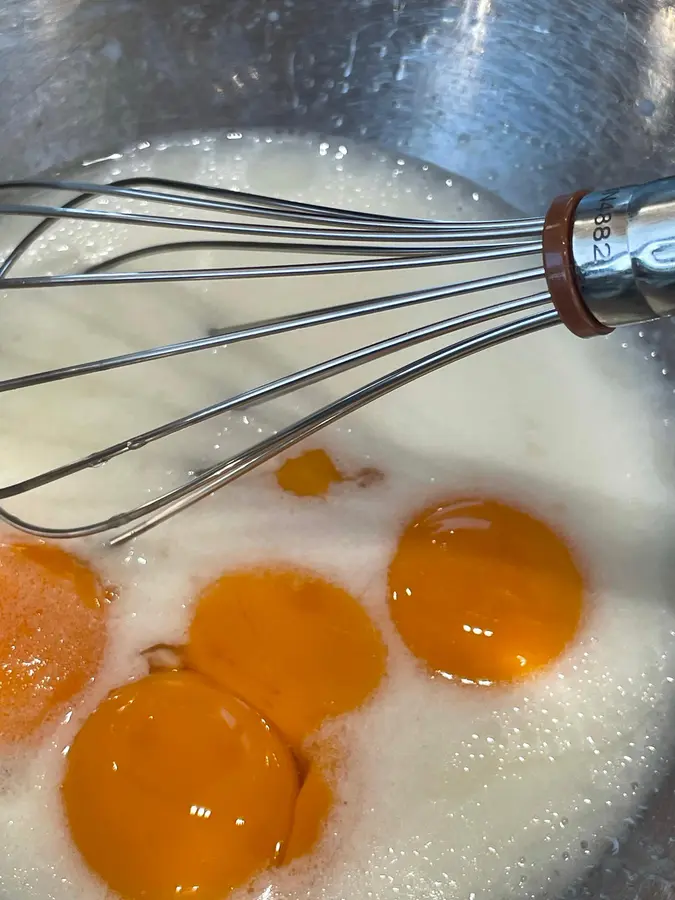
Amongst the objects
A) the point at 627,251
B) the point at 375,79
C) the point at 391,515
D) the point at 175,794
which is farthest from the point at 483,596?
the point at 375,79

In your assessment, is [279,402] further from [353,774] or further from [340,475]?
[353,774]

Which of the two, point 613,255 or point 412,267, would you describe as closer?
point 613,255

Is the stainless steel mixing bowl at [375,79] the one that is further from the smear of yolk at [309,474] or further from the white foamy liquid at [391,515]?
the smear of yolk at [309,474]

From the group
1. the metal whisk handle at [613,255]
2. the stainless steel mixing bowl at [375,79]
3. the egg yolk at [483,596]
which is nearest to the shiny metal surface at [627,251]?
the metal whisk handle at [613,255]

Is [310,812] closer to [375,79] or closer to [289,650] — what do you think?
[289,650]

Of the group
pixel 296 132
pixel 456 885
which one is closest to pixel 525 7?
pixel 296 132

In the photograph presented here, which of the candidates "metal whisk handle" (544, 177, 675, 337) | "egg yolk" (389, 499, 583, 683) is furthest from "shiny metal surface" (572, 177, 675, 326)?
"egg yolk" (389, 499, 583, 683)
